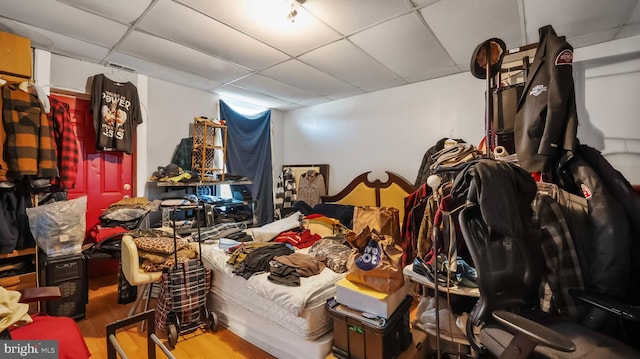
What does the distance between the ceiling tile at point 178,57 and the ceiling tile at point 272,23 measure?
0.73 meters

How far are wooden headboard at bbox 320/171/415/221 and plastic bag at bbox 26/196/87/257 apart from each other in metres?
2.93

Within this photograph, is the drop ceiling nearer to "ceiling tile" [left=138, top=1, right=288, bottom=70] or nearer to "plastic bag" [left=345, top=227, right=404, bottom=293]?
"ceiling tile" [left=138, top=1, right=288, bottom=70]

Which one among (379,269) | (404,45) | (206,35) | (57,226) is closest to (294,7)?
(206,35)

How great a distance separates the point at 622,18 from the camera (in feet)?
6.82

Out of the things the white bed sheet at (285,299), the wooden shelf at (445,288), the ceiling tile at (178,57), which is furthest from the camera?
the ceiling tile at (178,57)

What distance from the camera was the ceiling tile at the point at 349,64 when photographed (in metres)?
2.57

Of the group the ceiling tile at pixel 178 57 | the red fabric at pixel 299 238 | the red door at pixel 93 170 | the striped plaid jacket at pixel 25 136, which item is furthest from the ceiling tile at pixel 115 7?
the red fabric at pixel 299 238

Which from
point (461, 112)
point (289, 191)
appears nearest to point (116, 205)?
point (289, 191)

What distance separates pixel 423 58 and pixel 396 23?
0.78 meters

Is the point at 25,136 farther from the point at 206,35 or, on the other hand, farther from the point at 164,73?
the point at 206,35

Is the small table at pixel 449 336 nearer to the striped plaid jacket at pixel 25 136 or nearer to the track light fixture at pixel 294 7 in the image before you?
the track light fixture at pixel 294 7

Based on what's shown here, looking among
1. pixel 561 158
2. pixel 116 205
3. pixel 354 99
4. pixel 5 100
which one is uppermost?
pixel 354 99

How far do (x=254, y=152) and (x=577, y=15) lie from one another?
3965mm

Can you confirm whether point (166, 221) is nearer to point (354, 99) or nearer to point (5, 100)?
point (5, 100)
